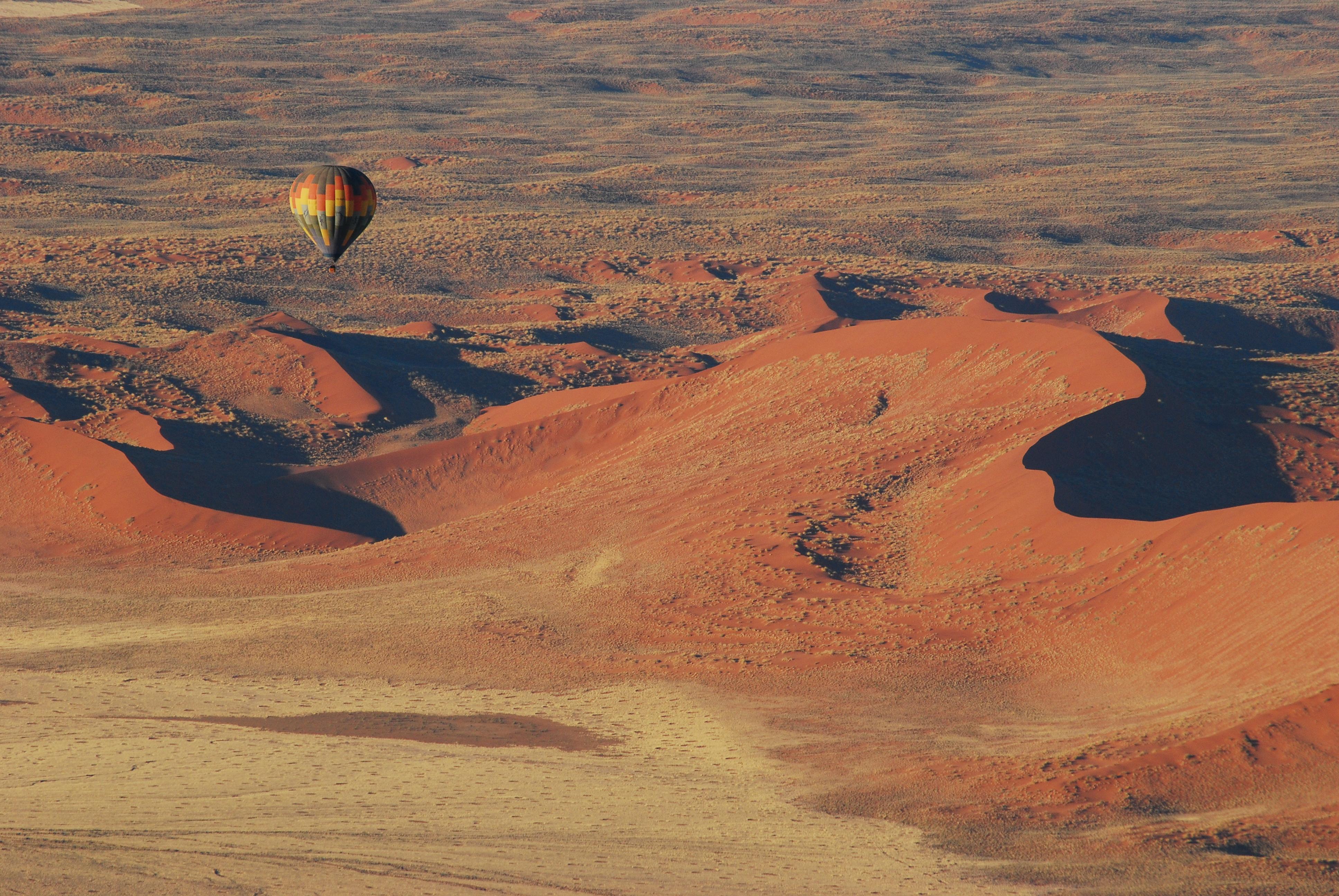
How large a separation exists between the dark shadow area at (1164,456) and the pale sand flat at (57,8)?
121 m

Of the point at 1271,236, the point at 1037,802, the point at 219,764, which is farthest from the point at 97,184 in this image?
the point at 1037,802

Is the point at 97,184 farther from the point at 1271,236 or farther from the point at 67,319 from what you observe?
the point at 1271,236

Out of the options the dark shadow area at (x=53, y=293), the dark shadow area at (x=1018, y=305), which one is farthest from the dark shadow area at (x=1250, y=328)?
the dark shadow area at (x=53, y=293)

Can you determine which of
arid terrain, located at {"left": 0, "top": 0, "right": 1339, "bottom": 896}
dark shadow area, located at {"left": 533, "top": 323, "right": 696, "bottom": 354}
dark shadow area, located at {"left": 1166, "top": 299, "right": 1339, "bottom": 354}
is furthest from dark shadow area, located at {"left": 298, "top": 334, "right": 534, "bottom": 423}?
dark shadow area, located at {"left": 1166, "top": 299, "right": 1339, "bottom": 354}

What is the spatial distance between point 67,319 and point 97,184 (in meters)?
29.9

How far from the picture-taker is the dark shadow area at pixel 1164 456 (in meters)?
25.1

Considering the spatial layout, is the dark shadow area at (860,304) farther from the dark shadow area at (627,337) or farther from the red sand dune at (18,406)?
the red sand dune at (18,406)

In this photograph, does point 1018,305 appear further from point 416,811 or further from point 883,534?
point 416,811

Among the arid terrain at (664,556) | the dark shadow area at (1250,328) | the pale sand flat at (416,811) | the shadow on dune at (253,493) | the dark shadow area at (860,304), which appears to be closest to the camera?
the pale sand flat at (416,811)

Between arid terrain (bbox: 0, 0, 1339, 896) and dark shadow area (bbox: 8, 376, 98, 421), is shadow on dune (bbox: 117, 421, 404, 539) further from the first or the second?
dark shadow area (bbox: 8, 376, 98, 421)

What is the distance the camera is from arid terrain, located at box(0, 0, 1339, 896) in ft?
51.5

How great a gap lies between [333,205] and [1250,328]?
105 feet

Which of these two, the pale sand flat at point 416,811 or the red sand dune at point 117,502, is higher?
the pale sand flat at point 416,811

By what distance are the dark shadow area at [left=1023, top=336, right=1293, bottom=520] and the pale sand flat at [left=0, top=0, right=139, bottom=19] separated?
121 m
